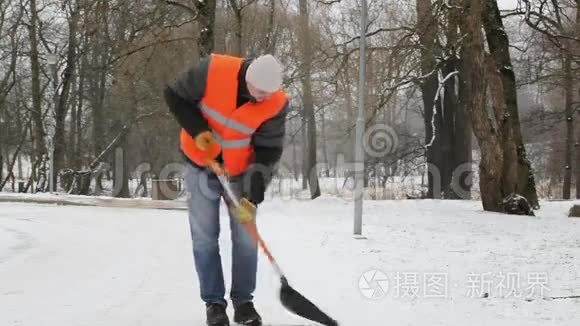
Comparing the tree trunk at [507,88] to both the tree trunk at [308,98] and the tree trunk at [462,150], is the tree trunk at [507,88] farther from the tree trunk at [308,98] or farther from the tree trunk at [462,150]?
the tree trunk at [308,98]

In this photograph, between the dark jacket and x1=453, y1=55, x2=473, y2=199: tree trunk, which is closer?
the dark jacket

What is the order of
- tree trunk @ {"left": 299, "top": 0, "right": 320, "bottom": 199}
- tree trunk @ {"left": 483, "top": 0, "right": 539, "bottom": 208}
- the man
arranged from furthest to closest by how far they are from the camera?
tree trunk @ {"left": 299, "top": 0, "right": 320, "bottom": 199}, tree trunk @ {"left": 483, "top": 0, "right": 539, "bottom": 208}, the man

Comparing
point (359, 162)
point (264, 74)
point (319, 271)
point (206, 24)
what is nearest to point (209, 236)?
point (264, 74)

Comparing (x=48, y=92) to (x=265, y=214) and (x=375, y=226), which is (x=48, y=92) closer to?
(x=265, y=214)

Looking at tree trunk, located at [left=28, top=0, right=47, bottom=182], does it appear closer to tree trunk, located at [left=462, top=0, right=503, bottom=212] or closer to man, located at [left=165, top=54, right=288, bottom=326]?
tree trunk, located at [left=462, top=0, right=503, bottom=212]

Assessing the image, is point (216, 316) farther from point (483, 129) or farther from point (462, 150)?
point (462, 150)

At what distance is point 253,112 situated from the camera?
330 cm

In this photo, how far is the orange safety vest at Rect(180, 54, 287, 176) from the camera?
10.7ft

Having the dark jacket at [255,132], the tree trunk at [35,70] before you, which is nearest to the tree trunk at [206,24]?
the dark jacket at [255,132]

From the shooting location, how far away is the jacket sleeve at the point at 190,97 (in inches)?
129

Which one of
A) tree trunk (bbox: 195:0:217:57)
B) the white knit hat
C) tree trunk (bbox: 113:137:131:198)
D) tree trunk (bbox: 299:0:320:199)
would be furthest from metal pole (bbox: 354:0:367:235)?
tree trunk (bbox: 113:137:131:198)

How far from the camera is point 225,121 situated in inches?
132

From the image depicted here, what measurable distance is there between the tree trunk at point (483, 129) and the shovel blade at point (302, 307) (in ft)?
30.0

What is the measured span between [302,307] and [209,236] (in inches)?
Result: 26.2
